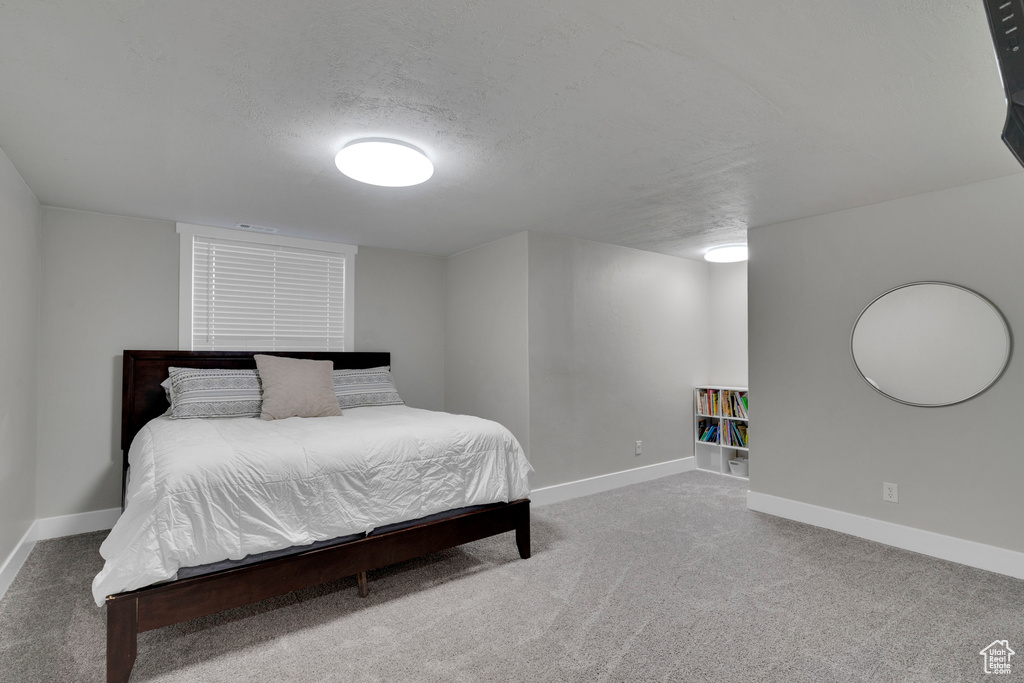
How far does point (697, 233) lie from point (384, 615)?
3580 mm

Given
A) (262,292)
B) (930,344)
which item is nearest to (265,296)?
(262,292)

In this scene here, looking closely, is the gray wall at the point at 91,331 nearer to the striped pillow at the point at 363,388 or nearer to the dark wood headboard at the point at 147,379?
the dark wood headboard at the point at 147,379

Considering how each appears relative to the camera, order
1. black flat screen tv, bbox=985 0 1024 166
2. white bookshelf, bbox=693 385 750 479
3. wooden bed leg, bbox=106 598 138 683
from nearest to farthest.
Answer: black flat screen tv, bbox=985 0 1024 166
wooden bed leg, bbox=106 598 138 683
white bookshelf, bbox=693 385 750 479

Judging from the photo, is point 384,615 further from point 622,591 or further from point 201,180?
point 201,180

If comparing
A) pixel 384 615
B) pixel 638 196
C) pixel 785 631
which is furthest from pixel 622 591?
pixel 638 196

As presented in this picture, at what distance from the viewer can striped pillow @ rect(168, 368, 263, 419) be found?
3406 mm

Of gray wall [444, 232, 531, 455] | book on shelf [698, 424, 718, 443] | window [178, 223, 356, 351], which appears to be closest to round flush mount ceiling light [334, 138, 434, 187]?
gray wall [444, 232, 531, 455]

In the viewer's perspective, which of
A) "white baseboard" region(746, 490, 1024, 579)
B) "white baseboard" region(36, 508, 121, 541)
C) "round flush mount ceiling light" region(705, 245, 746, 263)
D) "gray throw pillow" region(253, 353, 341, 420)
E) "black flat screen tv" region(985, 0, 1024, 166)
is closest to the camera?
"black flat screen tv" region(985, 0, 1024, 166)

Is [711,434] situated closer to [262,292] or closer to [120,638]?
[262,292]

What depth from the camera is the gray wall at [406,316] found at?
4723 mm

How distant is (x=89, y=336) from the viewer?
3570 millimetres

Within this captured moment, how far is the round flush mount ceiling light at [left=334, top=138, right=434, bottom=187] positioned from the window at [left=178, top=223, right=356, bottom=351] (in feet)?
6.61

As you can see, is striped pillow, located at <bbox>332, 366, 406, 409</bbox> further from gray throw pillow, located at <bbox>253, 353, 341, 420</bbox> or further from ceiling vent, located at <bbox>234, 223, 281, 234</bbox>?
ceiling vent, located at <bbox>234, 223, 281, 234</bbox>

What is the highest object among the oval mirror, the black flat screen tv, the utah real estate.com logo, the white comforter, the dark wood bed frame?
the black flat screen tv
